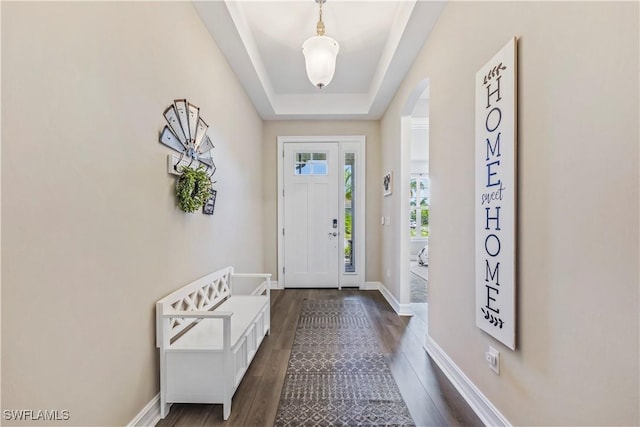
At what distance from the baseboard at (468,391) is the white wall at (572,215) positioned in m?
0.04

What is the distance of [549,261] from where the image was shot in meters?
1.15

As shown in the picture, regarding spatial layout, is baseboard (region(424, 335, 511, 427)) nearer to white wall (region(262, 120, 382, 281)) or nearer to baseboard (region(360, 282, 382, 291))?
baseboard (region(360, 282, 382, 291))

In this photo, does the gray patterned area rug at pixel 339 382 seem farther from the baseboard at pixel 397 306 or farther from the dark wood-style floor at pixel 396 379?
the baseboard at pixel 397 306

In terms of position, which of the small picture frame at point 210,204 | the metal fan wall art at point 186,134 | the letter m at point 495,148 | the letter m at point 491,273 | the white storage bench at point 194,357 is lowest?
the white storage bench at point 194,357

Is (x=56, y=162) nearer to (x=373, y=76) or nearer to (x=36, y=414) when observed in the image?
(x=36, y=414)

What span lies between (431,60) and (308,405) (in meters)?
2.68

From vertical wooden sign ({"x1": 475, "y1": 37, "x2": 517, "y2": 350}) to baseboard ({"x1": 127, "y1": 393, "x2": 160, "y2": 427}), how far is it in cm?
184

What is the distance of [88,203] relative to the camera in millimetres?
1160

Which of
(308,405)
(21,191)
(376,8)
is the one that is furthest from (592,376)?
(376,8)

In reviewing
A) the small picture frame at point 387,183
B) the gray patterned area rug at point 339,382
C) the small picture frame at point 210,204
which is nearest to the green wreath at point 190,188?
the small picture frame at point 210,204

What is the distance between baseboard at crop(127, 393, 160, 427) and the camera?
1.43 meters

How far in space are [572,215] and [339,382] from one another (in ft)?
5.44

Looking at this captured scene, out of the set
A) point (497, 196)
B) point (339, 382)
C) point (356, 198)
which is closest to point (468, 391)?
point (339, 382)

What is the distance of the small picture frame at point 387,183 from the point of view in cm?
374
